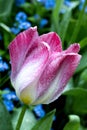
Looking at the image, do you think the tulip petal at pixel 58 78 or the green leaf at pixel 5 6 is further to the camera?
the green leaf at pixel 5 6

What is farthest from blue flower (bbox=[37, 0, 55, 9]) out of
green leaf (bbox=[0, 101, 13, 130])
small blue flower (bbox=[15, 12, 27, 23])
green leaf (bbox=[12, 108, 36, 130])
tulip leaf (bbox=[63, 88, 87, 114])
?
green leaf (bbox=[0, 101, 13, 130])

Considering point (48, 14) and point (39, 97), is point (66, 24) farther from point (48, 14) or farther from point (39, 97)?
point (39, 97)

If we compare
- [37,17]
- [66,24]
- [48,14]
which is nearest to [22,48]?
[66,24]

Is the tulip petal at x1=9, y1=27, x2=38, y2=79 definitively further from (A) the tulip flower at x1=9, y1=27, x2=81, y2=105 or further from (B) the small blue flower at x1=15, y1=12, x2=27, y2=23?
(B) the small blue flower at x1=15, y1=12, x2=27, y2=23

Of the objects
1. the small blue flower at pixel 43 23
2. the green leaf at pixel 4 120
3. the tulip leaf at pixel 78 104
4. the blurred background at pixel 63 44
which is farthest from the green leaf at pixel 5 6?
the green leaf at pixel 4 120

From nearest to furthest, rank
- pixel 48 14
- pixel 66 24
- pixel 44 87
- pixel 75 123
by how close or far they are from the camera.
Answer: pixel 44 87, pixel 75 123, pixel 66 24, pixel 48 14

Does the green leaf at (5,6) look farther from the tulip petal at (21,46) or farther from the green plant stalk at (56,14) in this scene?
the tulip petal at (21,46)

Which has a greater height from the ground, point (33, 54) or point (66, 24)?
point (33, 54)

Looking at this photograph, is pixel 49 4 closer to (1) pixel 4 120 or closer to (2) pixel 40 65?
(1) pixel 4 120

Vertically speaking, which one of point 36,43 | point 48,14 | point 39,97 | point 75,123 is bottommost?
point 48,14
